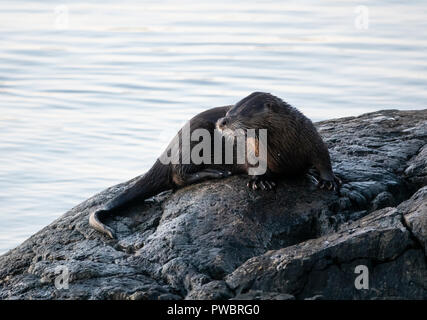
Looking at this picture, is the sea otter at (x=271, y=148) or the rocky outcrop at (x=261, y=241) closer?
the rocky outcrop at (x=261, y=241)

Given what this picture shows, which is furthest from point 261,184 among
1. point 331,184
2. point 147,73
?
point 147,73

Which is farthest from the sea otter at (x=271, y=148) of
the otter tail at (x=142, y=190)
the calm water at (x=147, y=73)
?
the calm water at (x=147, y=73)

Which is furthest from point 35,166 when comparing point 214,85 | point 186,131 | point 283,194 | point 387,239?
point 387,239

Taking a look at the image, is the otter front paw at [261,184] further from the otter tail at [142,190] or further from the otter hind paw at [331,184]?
the otter tail at [142,190]

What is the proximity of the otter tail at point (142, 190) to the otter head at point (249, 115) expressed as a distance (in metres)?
0.55

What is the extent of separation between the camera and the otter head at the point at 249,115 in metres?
5.34

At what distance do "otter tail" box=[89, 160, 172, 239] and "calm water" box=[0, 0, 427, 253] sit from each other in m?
2.79

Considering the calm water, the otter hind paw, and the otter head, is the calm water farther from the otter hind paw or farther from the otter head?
the otter hind paw

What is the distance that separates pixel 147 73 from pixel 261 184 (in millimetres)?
7061

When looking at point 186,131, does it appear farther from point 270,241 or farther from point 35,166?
point 35,166

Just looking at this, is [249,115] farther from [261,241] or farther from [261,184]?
[261,241]

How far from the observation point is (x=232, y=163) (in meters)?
5.55

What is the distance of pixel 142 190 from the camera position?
5.63m

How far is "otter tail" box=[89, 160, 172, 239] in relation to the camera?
17.9 ft
